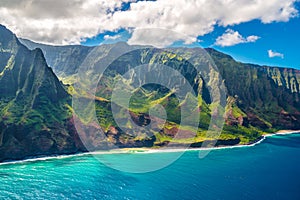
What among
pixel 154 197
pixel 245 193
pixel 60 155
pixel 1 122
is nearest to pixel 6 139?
pixel 1 122

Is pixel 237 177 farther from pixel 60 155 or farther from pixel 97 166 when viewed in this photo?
pixel 60 155

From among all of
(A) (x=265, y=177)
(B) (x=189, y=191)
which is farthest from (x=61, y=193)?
(A) (x=265, y=177)

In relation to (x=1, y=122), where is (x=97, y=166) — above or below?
below

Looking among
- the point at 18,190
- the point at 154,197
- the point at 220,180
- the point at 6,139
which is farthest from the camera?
the point at 6,139

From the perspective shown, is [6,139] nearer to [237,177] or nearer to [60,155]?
[60,155]

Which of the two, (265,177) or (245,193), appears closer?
(245,193)

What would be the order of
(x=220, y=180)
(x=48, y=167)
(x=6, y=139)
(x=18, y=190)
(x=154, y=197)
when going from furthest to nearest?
1. (x=6, y=139)
2. (x=48, y=167)
3. (x=220, y=180)
4. (x=18, y=190)
5. (x=154, y=197)
